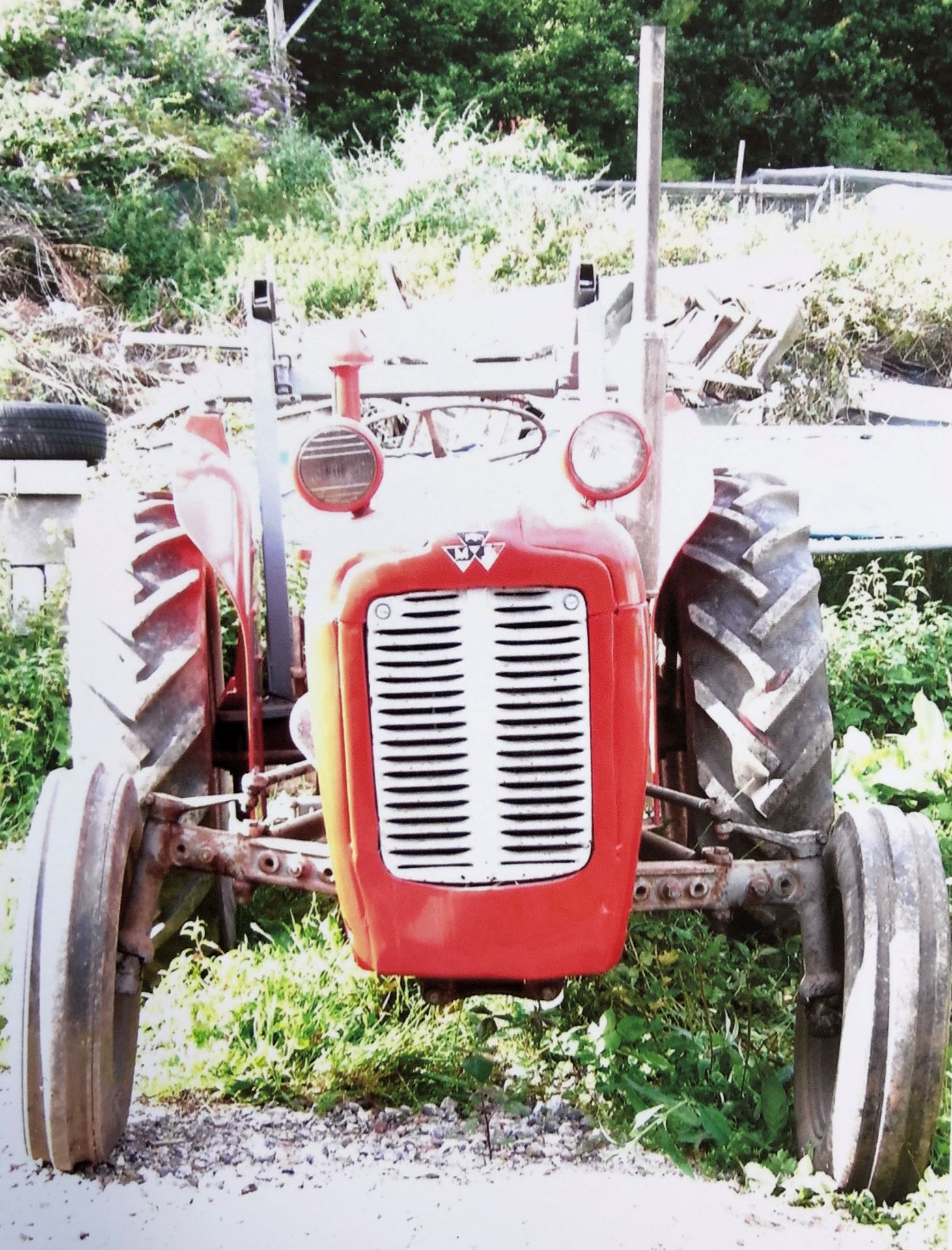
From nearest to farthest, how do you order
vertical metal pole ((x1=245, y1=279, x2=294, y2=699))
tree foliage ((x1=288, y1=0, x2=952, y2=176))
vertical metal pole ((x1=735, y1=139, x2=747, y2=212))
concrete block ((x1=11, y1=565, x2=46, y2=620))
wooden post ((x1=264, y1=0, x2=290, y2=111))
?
vertical metal pole ((x1=245, y1=279, x2=294, y2=699)) → concrete block ((x1=11, y1=565, x2=46, y2=620)) → tree foliage ((x1=288, y1=0, x2=952, y2=176)) → vertical metal pole ((x1=735, y1=139, x2=747, y2=212)) → wooden post ((x1=264, y1=0, x2=290, y2=111))

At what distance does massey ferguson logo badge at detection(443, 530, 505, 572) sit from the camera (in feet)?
6.81

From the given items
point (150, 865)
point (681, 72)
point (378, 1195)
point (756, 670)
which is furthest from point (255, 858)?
point (681, 72)

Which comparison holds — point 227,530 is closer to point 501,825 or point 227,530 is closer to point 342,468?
point 342,468

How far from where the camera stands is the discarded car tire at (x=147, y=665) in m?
2.74

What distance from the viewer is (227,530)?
2.97 metres

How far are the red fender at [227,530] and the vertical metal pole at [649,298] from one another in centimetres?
89

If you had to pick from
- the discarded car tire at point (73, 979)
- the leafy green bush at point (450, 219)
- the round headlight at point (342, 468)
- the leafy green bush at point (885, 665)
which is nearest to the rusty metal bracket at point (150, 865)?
the discarded car tire at point (73, 979)

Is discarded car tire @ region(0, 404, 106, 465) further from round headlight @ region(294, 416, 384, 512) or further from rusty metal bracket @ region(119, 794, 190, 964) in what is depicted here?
round headlight @ region(294, 416, 384, 512)

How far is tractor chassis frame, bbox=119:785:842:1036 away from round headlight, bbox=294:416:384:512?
25.6 inches

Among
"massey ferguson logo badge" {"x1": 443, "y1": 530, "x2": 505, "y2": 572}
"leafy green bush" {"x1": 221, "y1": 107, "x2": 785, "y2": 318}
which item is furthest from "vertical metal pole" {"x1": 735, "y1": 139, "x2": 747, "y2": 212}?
"massey ferguson logo badge" {"x1": 443, "y1": 530, "x2": 505, "y2": 572}

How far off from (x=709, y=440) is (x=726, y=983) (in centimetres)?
131

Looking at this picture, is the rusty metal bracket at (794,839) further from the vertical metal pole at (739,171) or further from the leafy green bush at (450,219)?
the vertical metal pole at (739,171)

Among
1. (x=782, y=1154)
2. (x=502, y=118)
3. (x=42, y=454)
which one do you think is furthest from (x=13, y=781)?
(x=502, y=118)

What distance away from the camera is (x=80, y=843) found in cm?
223
